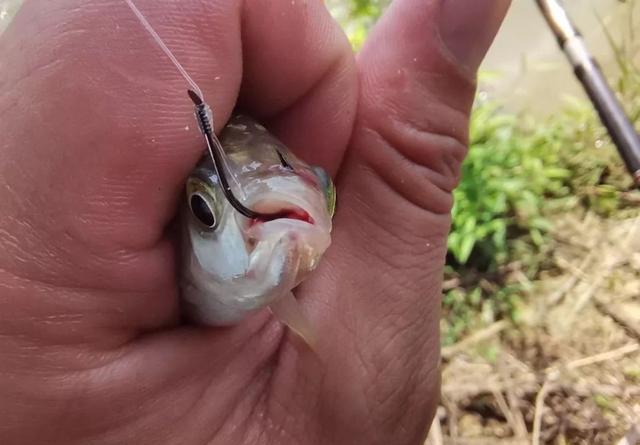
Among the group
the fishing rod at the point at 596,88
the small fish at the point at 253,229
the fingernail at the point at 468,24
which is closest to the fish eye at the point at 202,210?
the small fish at the point at 253,229

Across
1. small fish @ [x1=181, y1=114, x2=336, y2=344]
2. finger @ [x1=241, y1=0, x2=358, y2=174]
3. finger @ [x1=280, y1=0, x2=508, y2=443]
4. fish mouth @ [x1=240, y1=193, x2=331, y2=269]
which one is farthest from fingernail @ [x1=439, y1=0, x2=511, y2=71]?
fish mouth @ [x1=240, y1=193, x2=331, y2=269]

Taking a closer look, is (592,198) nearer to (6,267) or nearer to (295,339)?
(295,339)

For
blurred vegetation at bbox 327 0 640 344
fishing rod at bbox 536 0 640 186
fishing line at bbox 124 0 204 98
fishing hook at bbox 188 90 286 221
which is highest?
fishing line at bbox 124 0 204 98

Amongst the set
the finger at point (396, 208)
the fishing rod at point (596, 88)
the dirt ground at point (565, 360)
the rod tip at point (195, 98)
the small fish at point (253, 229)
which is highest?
the rod tip at point (195, 98)

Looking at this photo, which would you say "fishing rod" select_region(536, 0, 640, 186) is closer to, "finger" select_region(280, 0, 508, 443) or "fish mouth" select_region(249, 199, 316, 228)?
"finger" select_region(280, 0, 508, 443)

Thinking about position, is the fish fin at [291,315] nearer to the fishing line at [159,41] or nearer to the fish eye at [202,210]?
the fish eye at [202,210]

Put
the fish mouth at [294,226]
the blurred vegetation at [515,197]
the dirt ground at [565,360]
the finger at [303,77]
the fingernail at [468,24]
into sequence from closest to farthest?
1. the fish mouth at [294,226]
2. the finger at [303,77]
3. the fingernail at [468,24]
4. the dirt ground at [565,360]
5. the blurred vegetation at [515,197]

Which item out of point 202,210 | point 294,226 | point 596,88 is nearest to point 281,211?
point 294,226
